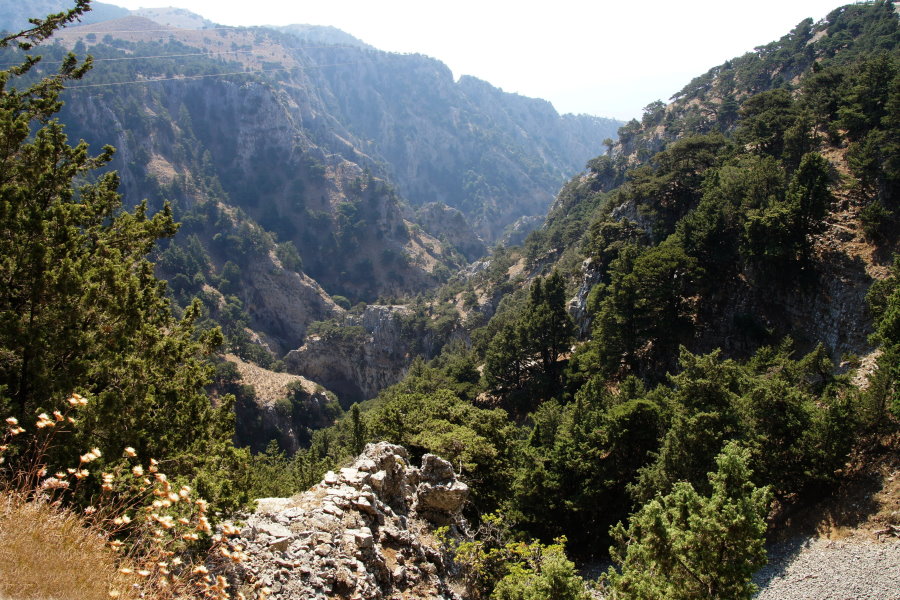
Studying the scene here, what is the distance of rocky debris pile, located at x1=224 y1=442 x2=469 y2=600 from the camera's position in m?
11.3

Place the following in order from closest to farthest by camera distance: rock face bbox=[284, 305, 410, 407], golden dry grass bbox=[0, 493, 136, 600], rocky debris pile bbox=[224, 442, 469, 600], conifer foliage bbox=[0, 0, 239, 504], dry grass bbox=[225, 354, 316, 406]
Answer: golden dry grass bbox=[0, 493, 136, 600] < conifer foliage bbox=[0, 0, 239, 504] < rocky debris pile bbox=[224, 442, 469, 600] < dry grass bbox=[225, 354, 316, 406] < rock face bbox=[284, 305, 410, 407]

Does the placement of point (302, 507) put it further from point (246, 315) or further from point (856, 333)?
point (246, 315)

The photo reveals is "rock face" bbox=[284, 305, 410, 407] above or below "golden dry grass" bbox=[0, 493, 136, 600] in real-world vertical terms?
below

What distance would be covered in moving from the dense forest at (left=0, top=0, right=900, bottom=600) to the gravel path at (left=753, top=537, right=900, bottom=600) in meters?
2.46

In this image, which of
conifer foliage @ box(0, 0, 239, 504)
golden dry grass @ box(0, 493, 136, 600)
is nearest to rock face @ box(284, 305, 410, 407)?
conifer foliage @ box(0, 0, 239, 504)

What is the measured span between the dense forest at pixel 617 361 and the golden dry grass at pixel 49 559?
4.28ft

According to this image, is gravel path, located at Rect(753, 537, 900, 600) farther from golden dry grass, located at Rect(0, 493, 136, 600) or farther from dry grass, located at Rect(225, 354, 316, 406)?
dry grass, located at Rect(225, 354, 316, 406)

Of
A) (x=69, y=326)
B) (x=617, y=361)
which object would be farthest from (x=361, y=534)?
(x=617, y=361)

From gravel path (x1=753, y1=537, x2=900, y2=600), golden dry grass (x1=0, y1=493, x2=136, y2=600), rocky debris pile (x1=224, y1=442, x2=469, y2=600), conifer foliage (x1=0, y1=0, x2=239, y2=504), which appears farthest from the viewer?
gravel path (x1=753, y1=537, x2=900, y2=600)

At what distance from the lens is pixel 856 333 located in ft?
106

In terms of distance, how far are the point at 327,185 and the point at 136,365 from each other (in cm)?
19753

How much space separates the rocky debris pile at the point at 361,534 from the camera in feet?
37.2

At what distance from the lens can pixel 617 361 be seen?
41906 mm

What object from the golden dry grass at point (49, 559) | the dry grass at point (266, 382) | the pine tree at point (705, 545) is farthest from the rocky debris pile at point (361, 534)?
the dry grass at point (266, 382)
